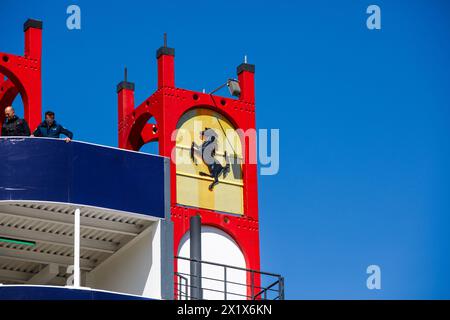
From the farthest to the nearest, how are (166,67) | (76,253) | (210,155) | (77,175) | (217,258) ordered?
(166,67) → (210,155) → (217,258) → (77,175) → (76,253)

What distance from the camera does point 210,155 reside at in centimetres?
6075

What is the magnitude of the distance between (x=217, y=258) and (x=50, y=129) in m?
9.45

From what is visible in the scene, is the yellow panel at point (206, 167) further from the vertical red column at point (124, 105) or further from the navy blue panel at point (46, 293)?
the navy blue panel at point (46, 293)

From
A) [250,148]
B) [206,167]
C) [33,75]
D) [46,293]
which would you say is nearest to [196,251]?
[206,167]

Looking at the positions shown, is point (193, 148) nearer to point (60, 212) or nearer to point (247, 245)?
point (247, 245)

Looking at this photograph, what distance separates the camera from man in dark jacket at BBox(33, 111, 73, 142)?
5203cm

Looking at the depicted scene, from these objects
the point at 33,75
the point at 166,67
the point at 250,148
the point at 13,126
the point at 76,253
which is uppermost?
the point at 166,67

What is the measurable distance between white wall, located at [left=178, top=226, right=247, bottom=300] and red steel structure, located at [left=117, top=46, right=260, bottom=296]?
8.1 inches

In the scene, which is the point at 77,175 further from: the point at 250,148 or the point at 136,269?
the point at 250,148

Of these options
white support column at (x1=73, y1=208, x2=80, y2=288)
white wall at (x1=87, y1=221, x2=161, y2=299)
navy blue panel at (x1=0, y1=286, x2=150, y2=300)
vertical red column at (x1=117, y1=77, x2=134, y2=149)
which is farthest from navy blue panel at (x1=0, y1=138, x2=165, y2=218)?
vertical red column at (x1=117, y1=77, x2=134, y2=149)
